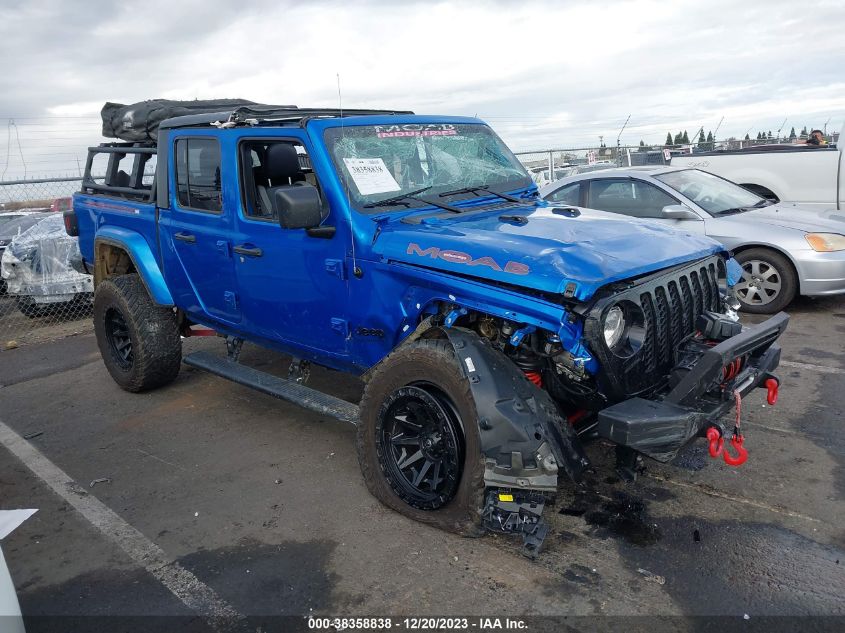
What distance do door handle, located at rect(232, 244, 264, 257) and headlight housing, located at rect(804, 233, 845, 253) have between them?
570 cm

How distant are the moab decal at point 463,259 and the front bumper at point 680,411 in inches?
29.8

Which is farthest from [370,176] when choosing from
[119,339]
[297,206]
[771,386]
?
[119,339]

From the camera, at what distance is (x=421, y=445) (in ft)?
11.5

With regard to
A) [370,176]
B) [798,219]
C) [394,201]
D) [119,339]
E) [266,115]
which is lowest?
[119,339]

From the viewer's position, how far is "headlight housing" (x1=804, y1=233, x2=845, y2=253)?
7.02 meters

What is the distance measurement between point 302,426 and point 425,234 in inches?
85.2

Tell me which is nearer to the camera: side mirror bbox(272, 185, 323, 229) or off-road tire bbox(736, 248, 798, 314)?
side mirror bbox(272, 185, 323, 229)

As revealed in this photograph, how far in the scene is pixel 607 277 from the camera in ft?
10.1

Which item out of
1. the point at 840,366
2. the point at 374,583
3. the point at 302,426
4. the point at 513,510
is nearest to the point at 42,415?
the point at 302,426

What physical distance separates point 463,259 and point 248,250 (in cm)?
177

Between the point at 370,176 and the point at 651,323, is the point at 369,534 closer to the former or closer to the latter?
the point at 651,323

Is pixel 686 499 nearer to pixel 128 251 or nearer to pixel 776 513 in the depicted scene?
pixel 776 513

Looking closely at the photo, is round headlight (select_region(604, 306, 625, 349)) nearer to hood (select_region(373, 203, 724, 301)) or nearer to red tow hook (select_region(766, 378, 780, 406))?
hood (select_region(373, 203, 724, 301))

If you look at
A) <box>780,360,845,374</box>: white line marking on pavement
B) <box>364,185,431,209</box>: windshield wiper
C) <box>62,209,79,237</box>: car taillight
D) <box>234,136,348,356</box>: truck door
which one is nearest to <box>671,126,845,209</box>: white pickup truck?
<box>780,360,845,374</box>: white line marking on pavement
